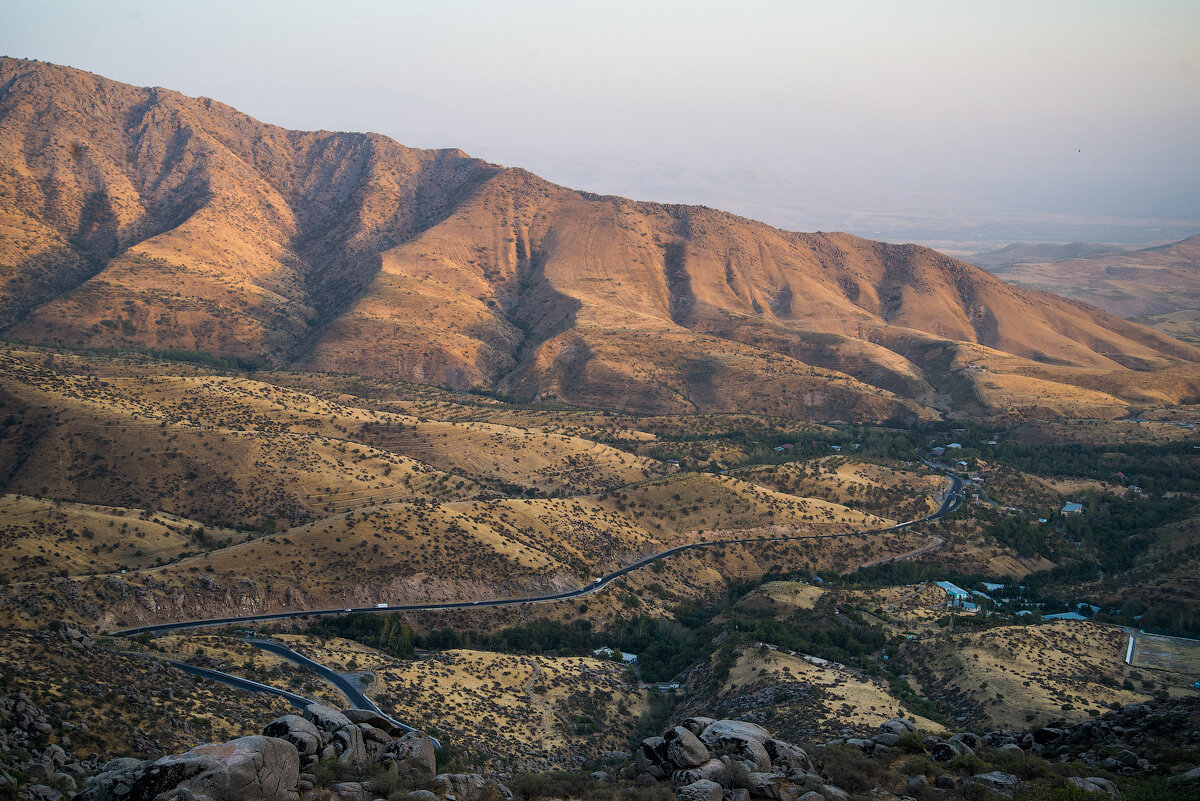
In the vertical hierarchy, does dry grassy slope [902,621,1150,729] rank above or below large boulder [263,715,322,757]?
below

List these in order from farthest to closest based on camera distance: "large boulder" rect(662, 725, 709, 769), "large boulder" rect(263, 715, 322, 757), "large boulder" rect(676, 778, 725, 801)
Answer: "large boulder" rect(662, 725, 709, 769) < "large boulder" rect(676, 778, 725, 801) < "large boulder" rect(263, 715, 322, 757)

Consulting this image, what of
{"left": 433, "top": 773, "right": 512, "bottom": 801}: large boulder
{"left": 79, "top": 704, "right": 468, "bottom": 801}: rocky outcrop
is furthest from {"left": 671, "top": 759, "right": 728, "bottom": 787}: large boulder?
{"left": 79, "top": 704, "right": 468, "bottom": 801}: rocky outcrop

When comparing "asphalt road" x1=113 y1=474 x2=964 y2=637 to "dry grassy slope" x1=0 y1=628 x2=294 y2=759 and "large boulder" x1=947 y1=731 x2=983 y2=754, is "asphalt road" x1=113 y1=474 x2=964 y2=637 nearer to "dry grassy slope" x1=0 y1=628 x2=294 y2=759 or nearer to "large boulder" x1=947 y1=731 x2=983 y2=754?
"dry grassy slope" x1=0 y1=628 x2=294 y2=759

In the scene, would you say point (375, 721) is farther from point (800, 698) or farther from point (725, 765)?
point (800, 698)

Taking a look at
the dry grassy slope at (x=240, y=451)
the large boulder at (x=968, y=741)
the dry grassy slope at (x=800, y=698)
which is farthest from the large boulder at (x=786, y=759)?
the dry grassy slope at (x=240, y=451)

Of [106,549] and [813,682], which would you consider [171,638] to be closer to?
[106,549]

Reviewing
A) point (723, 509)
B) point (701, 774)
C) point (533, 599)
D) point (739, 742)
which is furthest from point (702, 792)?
point (723, 509)
